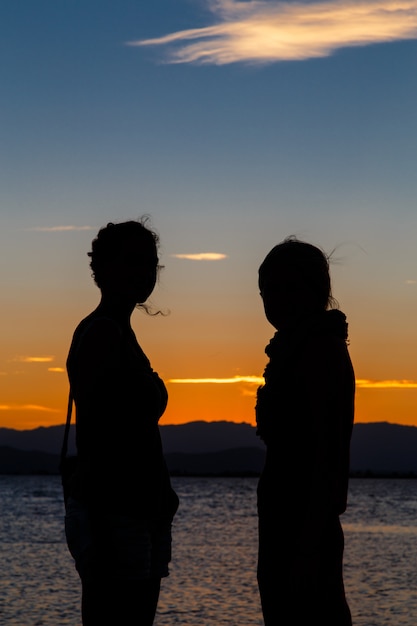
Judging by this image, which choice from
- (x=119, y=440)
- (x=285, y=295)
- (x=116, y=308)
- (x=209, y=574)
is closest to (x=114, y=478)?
(x=119, y=440)

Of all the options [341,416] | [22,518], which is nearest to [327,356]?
[341,416]

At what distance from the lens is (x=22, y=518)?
50.5 metres

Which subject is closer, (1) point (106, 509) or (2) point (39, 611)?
(1) point (106, 509)

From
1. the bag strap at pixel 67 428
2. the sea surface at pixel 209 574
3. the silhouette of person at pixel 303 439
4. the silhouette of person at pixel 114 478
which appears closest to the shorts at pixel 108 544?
the silhouette of person at pixel 114 478

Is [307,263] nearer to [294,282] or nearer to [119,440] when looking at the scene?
[294,282]

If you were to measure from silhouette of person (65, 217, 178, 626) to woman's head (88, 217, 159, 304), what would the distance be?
16cm

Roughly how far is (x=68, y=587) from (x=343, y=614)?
63.0ft

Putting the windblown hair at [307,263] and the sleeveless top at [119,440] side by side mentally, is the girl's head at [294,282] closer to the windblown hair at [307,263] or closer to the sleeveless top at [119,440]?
the windblown hair at [307,263]

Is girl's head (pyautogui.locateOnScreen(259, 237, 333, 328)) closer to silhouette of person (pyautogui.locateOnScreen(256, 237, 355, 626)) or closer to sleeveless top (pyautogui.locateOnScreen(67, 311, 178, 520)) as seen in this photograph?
silhouette of person (pyautogui.locateOnScreen(256, 237, 355, 626))

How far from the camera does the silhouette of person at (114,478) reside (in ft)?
10.1

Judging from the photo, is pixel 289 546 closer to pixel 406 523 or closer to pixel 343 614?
pixel 343 614

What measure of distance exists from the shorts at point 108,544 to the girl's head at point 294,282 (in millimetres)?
809

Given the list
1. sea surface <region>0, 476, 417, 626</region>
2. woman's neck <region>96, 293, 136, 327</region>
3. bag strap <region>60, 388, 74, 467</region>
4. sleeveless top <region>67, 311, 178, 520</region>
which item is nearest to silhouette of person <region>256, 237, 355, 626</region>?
sleeveless top <region>67, 311, 178, 520</region>

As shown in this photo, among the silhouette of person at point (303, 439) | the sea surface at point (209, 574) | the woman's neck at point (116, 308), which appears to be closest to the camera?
the silhouette of person at point (303, 439)
